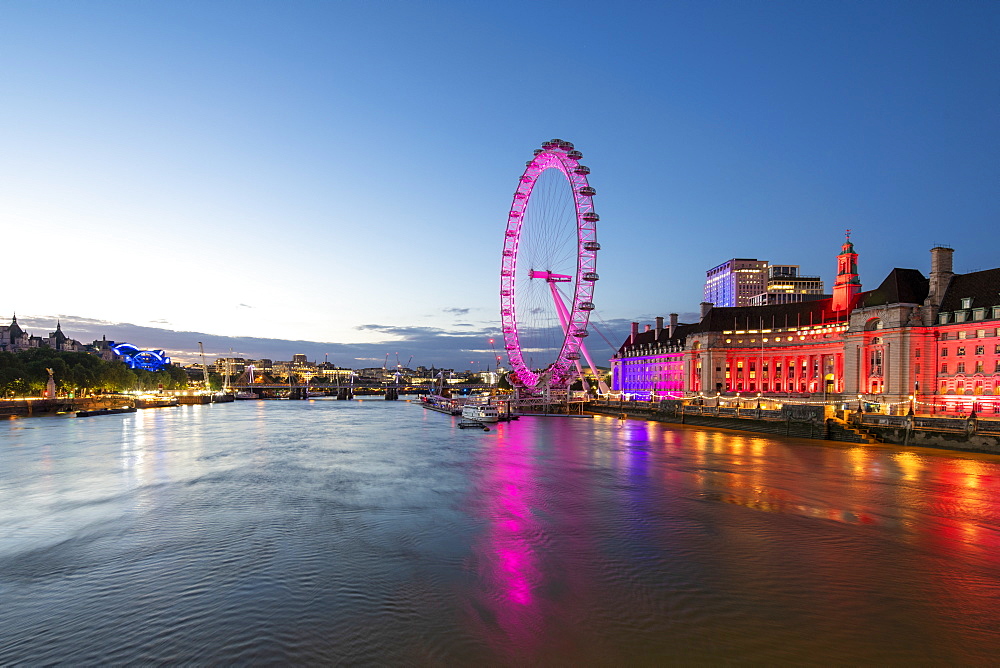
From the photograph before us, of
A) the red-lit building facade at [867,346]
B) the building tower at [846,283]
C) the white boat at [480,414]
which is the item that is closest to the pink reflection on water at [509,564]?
the red-lit building facade at [867,346]

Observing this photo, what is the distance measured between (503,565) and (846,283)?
267 feet

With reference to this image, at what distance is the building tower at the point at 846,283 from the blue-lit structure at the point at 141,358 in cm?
13245

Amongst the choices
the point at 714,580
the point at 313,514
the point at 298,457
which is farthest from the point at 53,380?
the point at 714,580

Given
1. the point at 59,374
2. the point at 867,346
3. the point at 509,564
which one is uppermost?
the point at 867,346

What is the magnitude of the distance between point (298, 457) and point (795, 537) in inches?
1303

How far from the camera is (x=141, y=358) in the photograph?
5005 inches

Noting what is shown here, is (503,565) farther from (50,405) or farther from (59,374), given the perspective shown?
(59,374)

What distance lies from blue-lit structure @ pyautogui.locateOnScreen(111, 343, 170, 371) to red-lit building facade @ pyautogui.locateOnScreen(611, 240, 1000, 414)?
111861 mm

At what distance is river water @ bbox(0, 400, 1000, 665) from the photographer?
434 inches

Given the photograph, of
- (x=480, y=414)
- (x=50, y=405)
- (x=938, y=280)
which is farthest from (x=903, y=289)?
(x=50, y=405)

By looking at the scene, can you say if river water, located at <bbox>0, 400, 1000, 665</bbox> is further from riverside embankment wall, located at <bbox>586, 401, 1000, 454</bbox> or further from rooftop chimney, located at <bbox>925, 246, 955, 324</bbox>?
rooftop chimney, located at <bbox>925, 246, 955, 324</bbox>

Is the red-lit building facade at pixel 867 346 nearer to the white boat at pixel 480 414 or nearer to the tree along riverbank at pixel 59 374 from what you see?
the white boat at pixel 480 414

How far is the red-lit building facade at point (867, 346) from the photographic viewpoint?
5300 cm

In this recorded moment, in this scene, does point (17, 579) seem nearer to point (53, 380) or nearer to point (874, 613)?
point (874, 613)
